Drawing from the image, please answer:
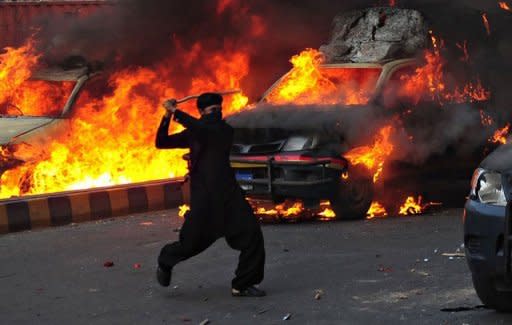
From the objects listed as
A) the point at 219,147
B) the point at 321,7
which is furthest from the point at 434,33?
the point at 219,147

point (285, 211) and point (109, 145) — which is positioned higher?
point (109, 145)

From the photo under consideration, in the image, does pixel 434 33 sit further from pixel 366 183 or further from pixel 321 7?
pixel 321 7

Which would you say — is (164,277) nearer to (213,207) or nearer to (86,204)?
(213,207)

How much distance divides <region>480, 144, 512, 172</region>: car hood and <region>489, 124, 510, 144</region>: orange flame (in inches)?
209

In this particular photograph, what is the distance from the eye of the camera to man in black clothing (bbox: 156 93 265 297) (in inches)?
296

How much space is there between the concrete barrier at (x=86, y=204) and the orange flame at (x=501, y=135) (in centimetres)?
344

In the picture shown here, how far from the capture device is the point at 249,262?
7.53 m

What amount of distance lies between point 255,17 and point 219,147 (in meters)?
8.23

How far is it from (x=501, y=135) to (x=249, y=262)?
17.3 ft

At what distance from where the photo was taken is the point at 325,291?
7.57 m

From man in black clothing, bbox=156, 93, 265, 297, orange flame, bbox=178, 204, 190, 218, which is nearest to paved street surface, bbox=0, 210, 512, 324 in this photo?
man in black clothing, bbox=156, 93, 265, 297

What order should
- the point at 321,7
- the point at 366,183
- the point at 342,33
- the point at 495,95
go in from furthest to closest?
1. the point at 321,7
2. the point at 342,33
3. the point at 495,95
4. the point at 366,183

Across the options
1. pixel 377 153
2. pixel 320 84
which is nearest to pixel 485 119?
pixel 377 153

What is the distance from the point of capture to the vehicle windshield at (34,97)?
42.3 feet
